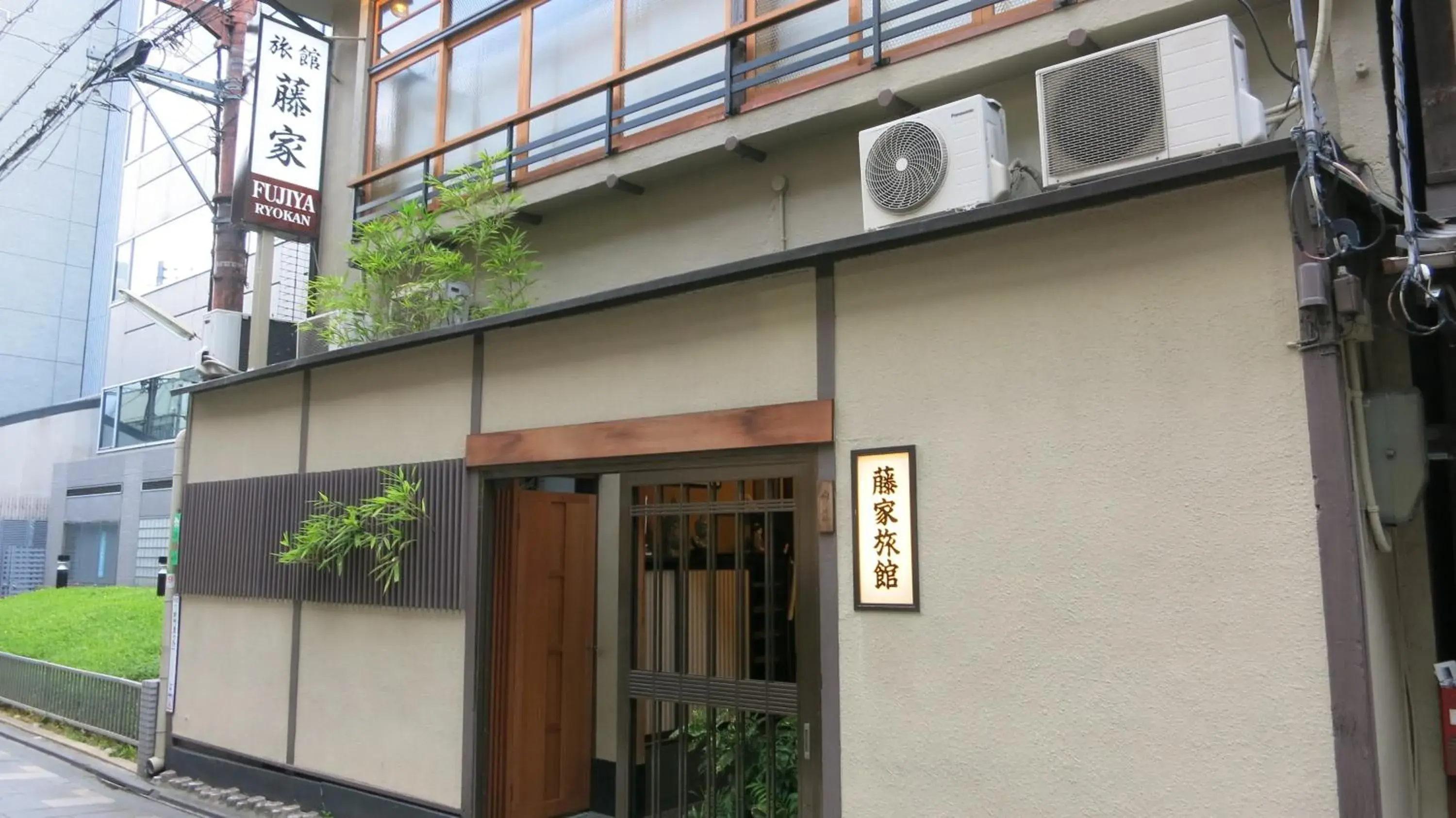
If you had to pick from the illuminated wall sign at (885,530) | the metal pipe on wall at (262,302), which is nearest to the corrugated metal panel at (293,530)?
the metal pipe on wall at (262,302)

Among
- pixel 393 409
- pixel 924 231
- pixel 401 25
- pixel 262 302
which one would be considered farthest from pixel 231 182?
pixel 924 231

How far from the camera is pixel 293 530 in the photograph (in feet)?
28.6

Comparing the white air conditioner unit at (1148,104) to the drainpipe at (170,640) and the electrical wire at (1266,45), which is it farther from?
the drainpipe at (170,640)

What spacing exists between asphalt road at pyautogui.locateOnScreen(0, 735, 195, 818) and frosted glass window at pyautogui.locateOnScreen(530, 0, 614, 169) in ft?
22.1

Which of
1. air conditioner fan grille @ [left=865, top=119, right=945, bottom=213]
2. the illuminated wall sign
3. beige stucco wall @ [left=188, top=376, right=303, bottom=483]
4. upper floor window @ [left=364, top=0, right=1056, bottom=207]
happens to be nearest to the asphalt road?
beige stucco wall @ [left=188, top=376, right=303, bottom=483]

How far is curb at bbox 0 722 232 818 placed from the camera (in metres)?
Result: 8.87

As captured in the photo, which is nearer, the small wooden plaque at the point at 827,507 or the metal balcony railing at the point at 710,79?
the small wooden plaque at the point at 827,507

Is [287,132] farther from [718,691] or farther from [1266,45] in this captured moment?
[1266,45]

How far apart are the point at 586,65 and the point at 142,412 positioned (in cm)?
2093

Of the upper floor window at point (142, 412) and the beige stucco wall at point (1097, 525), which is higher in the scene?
the upper floor window at point (142, 412)

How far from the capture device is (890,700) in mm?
4980

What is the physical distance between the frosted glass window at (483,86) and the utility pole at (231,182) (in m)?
2.53

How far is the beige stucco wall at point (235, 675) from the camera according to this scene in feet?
28.5

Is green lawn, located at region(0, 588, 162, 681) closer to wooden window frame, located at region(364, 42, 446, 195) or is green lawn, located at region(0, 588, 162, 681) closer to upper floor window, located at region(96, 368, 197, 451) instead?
upper floor window, located at region(96, 368, 197, 451)
